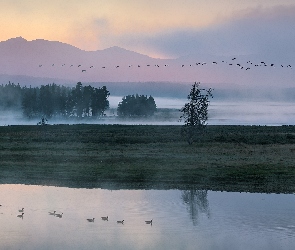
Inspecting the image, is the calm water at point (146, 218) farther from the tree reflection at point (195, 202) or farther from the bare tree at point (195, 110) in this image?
the bare tree at point (195, 110)

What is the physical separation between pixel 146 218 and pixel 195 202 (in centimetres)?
660

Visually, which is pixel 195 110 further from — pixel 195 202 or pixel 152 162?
pixel 195 202

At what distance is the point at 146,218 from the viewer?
36.7 m

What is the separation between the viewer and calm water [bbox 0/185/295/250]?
30.8m

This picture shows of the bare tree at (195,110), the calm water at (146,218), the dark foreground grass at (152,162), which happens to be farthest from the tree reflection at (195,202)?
the bare tree at (195,110)

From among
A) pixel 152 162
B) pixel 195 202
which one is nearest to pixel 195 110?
pixel 152 162

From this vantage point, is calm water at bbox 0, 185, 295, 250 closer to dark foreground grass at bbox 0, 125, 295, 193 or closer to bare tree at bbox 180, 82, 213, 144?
dark foreground grass at bbox 0, 125, 295, 193

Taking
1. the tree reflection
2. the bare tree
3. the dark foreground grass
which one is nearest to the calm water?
the tree reflection

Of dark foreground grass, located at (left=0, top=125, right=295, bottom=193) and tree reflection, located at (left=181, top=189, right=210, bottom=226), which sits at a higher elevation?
dark foreground grass, located at (left=0, top=125, right=295, bottom=193)

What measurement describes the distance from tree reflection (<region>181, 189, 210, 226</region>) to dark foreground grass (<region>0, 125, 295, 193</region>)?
2.87 meters

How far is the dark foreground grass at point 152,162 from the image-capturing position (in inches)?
2067

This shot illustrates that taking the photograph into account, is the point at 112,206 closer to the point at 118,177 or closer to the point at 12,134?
the point at 118,177

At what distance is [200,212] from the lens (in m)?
38.7

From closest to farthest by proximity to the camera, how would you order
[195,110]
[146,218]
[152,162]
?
[146,218] → [152,162] → [195,110]
